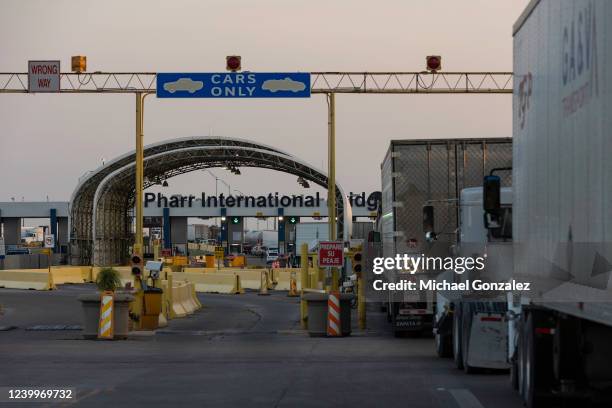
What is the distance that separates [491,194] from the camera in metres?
14.2

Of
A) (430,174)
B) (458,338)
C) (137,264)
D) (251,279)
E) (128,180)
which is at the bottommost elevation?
(251,279)

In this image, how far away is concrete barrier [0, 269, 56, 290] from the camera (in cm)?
5525

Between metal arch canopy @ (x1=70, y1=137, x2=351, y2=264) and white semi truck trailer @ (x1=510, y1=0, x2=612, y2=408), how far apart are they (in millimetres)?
50122

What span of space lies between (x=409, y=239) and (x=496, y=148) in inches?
106

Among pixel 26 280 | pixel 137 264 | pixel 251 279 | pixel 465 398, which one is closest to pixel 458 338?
pixel 465 398

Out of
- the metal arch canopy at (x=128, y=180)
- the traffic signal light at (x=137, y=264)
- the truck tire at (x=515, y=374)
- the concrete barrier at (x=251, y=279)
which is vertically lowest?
the concrete barrier at (x=251, y=279)

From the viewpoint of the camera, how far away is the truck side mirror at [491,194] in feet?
46.2

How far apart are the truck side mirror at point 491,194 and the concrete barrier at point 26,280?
43.3 meters

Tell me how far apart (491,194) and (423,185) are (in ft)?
34.7

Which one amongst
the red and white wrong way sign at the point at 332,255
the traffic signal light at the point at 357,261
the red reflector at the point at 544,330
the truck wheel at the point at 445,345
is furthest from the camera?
the red and white wrong way sign at the point at 332,255

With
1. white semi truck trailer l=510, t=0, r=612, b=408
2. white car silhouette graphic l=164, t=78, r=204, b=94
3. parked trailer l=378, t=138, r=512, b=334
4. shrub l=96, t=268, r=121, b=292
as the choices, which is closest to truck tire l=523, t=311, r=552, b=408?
white semi truck trailer l=510, t=0, r=612, b=408

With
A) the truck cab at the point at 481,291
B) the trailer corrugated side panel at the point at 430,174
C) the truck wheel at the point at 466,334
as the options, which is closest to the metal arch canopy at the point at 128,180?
the trailer corrugated side panel at the point at 430,174

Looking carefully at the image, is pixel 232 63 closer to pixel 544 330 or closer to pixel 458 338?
pixel 458 338

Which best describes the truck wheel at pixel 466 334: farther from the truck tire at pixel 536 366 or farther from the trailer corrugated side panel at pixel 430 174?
the trailer corrugated side panel at pixel 430 174
